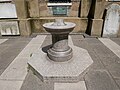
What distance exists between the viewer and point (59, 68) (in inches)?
128

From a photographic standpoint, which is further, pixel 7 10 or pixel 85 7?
pixel 85 7

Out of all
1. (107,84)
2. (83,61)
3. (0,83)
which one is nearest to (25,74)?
(0,83)

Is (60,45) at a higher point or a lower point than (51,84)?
higher

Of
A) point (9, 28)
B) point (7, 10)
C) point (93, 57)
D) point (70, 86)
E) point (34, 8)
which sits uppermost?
point (34, 8)

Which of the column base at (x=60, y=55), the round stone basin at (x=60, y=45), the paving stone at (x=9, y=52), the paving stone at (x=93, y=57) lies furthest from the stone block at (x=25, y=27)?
the column base at (x=60, y=55)

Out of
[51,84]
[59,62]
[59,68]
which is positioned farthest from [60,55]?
[51,84]

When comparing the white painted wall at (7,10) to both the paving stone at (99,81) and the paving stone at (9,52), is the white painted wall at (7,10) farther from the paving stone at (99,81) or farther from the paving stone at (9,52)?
the paving stone at (99,81)

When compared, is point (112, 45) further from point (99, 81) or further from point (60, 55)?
point (60, 55)

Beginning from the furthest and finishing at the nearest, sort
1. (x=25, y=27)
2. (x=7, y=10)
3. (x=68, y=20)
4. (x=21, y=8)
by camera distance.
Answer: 1. (x=68, y=20)
2. (x=25, y=27)
3. (x=7, y=10)
4. (x=21, y=8)

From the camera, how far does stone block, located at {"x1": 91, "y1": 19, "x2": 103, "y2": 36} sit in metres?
6.04

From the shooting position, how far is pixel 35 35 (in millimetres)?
6711

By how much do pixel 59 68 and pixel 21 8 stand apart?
417 cm

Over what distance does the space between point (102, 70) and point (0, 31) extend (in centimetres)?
561

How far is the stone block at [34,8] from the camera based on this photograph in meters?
6.32
